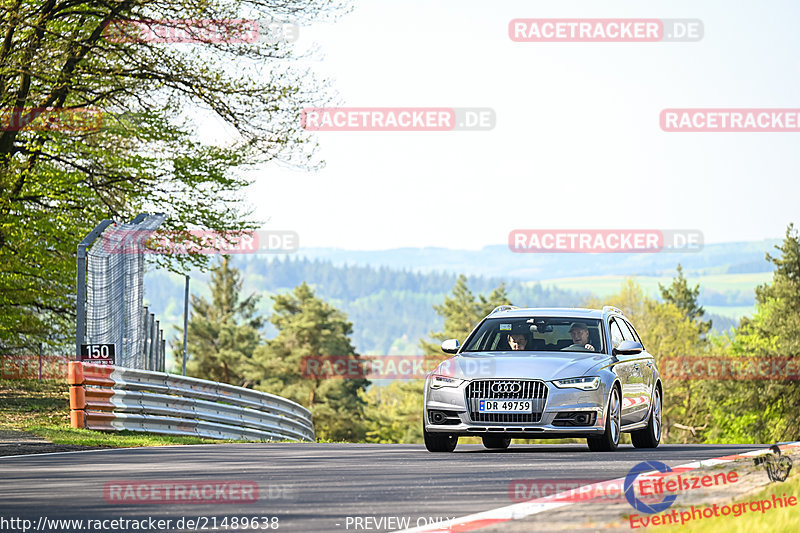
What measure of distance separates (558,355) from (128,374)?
893 cm

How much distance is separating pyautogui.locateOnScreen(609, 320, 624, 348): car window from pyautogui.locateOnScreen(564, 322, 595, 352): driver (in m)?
0.39

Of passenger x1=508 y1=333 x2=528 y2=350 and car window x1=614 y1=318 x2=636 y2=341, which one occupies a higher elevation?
car window x1=614 y1=318 x2=636 y2=341

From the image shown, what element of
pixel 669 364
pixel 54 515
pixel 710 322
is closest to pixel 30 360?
pixel 54 515

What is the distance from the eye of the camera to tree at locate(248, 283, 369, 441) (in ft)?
291

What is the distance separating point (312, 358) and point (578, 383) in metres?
83.1

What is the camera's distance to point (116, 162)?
31.0m

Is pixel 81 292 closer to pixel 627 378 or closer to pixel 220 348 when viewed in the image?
pixel 627 378

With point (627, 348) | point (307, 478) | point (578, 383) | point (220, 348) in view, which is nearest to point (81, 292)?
point (627, 348)

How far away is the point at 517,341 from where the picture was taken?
15.3 m

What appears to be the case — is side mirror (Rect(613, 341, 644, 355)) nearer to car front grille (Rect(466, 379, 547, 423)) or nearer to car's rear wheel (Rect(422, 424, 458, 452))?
car front grille (Rect(466, 379, 547, 423))

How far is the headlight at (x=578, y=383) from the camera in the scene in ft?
45.4

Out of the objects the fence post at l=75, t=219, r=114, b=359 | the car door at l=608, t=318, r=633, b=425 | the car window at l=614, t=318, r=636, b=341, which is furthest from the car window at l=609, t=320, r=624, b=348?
the fence post at l=75, t=219, r=114, b=359

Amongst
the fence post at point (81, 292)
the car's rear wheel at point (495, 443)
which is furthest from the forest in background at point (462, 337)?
the car's rear wheel at point (495, 443)

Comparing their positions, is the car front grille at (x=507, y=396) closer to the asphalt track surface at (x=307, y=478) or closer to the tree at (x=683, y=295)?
the asphalt track surface at (x=307, y=478)
